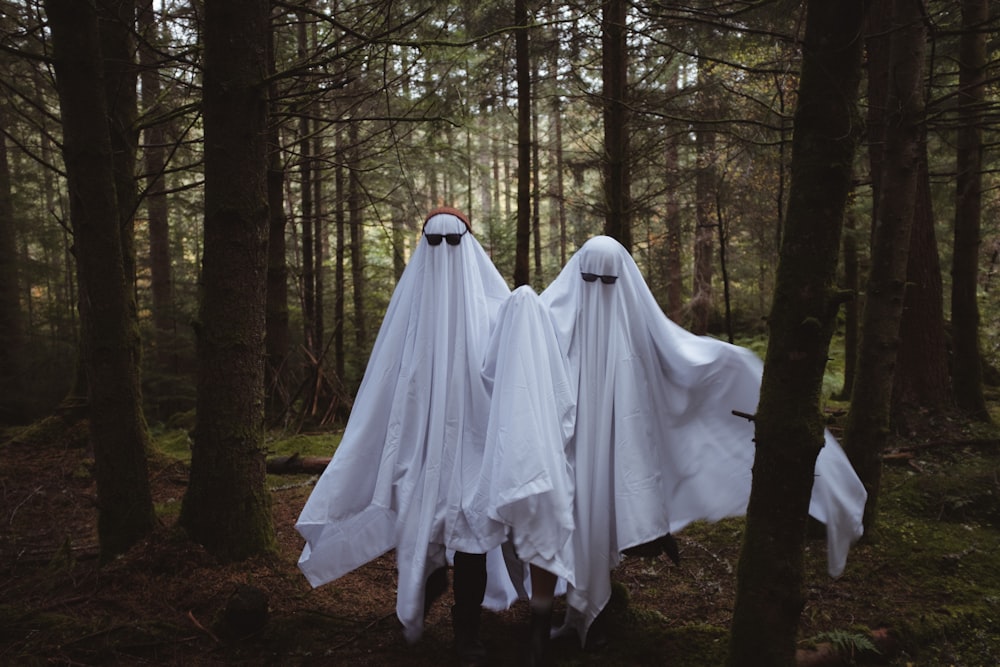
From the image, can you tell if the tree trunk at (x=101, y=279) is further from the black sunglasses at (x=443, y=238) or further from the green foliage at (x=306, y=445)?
the green foliage at (x=306, y=445)

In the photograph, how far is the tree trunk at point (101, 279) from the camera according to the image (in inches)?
154

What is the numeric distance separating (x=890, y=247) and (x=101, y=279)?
5238 mm

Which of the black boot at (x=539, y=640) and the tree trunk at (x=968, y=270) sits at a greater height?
the tree trunk at (x=968, y=270)

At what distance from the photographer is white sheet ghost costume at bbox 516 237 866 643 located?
10.9 feet

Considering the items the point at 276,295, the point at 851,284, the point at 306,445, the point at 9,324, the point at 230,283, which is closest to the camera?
the point at 230,283

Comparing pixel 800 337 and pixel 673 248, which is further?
pixel 673 248

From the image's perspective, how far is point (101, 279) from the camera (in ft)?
13.2

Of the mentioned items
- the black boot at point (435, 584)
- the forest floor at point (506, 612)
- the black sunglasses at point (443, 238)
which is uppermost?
the black sunglasses at point (443, 238)

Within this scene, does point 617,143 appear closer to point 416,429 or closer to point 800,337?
point 416,429

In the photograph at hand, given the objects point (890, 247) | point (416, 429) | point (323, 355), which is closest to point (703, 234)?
point (323, 355)

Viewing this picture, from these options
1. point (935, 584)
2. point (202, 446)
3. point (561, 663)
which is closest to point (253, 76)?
point (202, 446)

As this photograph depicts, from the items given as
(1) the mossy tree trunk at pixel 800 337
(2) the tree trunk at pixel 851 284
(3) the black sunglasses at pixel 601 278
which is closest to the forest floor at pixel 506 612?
(1) the mossy tree trunk at pixel 800 337

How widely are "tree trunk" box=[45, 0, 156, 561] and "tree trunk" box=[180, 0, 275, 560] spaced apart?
430 millimetres

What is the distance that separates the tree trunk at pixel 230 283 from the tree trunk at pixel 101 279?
430mm
